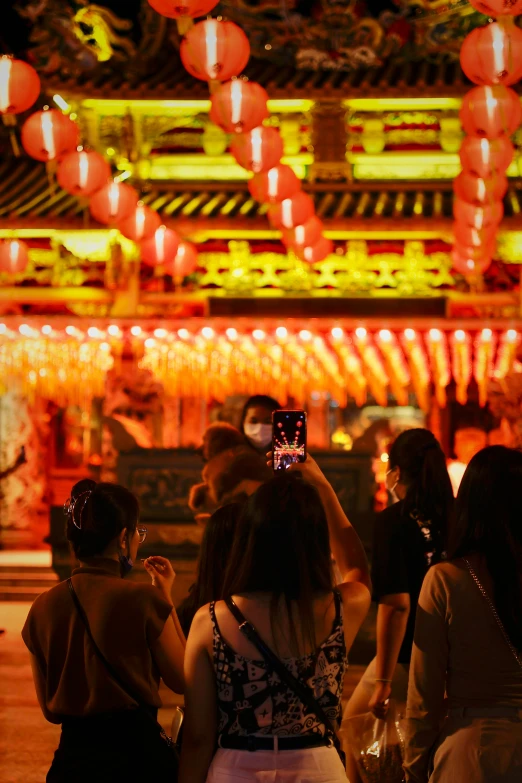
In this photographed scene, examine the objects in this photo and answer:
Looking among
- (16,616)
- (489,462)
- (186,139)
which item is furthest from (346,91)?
(489,462)

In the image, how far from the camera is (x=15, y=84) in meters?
8.69

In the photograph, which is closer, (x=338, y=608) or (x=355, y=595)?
(x=338, y=608)

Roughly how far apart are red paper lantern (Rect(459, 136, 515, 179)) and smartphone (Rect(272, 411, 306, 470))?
631cm

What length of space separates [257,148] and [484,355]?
128 inches

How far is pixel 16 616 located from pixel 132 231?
4129mm

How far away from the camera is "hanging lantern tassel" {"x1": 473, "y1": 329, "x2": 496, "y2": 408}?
1044 cm

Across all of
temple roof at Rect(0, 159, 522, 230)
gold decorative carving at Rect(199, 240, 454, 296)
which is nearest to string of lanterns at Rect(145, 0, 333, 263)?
gold decorative carving at Rect(199, 240, 454, 296)

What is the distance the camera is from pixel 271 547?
261 cm

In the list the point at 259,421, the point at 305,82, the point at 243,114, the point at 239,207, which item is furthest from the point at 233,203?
the point at 259,421

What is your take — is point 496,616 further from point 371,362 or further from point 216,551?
point 371,362

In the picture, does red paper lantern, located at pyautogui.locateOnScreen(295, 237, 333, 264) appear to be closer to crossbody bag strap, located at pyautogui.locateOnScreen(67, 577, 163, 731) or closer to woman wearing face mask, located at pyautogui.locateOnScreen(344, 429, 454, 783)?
woman wearing face mask, located at pyautogui.locateOnScreen(344, 429, 454, 783)

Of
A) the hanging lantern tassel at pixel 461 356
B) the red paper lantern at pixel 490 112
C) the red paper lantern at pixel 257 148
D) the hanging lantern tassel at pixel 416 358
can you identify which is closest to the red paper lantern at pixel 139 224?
the red paper lantern at pixel 257 148

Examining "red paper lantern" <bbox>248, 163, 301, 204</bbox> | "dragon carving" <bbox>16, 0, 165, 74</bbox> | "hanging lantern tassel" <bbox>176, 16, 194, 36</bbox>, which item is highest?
"dragon carving" <bbox>16, 0, 165, 74</bbox>

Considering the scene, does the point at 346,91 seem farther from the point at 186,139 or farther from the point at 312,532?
the point at 312,532
